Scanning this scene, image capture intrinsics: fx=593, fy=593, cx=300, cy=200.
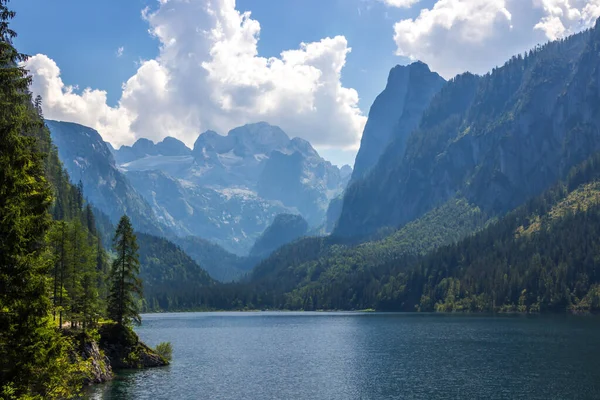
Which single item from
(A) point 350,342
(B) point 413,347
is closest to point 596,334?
(B) point 413,347

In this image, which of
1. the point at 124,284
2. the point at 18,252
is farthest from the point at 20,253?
the point at 124,284

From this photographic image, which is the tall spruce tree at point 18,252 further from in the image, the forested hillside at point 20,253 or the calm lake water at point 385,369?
the calm lake water at point 385,369

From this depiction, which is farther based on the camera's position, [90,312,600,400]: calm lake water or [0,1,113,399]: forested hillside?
[90,312,600,400]: calm lake water

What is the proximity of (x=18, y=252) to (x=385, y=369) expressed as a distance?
74.9 meters

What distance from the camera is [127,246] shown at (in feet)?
325

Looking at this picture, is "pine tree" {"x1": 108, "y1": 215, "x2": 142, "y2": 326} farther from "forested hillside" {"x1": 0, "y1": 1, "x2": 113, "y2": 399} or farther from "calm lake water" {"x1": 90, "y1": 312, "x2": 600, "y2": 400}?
"forested hillside" {"x1": 0, "y1": 1, "x2": 113, "y2": 399}

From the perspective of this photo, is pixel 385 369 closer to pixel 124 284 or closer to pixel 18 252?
pixel 124 284

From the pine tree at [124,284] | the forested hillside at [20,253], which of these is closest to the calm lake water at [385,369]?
the pine tree at [124,284]

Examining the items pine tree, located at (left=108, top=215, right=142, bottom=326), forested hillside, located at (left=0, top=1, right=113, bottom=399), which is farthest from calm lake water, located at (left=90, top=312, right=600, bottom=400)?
forested hillside, located at (left=0, top=1, right=113, bottom=399)

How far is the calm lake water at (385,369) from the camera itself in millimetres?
76062

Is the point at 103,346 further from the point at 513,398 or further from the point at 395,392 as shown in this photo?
the point at 513,398

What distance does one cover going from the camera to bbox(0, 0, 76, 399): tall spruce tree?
3591 cm

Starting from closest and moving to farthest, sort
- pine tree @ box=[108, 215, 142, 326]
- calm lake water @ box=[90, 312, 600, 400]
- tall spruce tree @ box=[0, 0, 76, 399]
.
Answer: tall spruce tree @ box=[0, 0, 76, 399] < calm lake water @ box=[90, 312, 600, 400] < pine tree @ box=[108, 215, 142, 326]

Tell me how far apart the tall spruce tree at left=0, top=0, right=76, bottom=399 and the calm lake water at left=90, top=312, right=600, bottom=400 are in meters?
36.5
